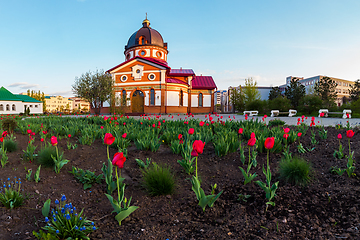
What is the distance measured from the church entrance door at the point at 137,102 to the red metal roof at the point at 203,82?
966cm

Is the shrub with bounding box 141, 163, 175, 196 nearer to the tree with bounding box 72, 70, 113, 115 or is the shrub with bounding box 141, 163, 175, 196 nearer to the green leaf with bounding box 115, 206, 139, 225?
the green leaf with bounding box 115, 206, 139, 225

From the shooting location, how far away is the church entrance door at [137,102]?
29125 mm

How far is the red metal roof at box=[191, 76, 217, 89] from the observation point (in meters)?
34.2

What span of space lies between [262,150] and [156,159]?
7.65ft

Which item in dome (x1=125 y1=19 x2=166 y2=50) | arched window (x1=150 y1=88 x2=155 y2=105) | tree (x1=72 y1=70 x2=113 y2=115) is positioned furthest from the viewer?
dome (x1=125 y1=19 x2=166 y2=50)

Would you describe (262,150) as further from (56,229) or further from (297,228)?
(56,229)

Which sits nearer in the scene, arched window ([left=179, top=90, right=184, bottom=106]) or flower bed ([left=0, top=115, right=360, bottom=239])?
flower bed ([left=0, top=115, right=360, bottom=239])

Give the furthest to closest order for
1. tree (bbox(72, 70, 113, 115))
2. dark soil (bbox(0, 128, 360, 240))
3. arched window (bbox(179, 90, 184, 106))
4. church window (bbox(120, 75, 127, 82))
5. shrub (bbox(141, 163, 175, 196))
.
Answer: arched window (bbox(179, 90, 184, 106)), church window (bbox(120, 75, 127, 82)), tree (bbox(72, 70, 113, 115)), shrub (bbox(141, 163, 175, 196)), dark soil (bbox(0, 128, 360, 240))

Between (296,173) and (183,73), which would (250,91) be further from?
(296,173)

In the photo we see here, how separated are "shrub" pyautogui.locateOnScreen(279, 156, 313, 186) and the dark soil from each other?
0.37 ft

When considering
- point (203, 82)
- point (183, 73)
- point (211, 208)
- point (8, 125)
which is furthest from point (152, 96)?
point (211, 208)

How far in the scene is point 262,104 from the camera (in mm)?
25297

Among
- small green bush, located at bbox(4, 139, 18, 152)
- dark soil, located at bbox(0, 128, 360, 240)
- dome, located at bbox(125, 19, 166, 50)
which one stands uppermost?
dome, located at bbox(125, 19, 166, 50)

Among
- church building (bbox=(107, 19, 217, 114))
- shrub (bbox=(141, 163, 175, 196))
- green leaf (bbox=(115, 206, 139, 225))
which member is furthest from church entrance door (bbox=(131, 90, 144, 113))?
green leaf (bbox=(115, 206, 139, 225))
